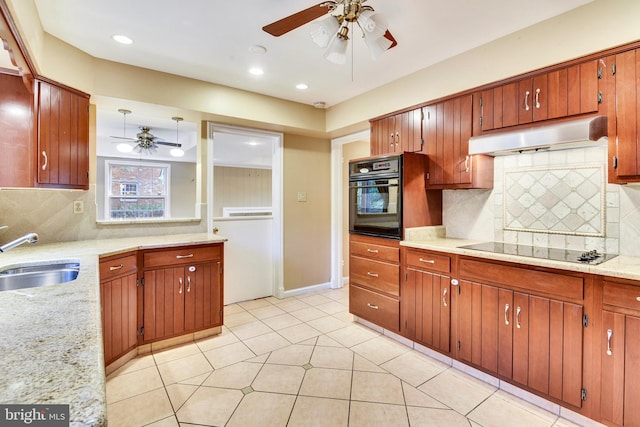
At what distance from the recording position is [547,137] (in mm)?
2020

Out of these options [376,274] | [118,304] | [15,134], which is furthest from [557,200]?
[15,134]

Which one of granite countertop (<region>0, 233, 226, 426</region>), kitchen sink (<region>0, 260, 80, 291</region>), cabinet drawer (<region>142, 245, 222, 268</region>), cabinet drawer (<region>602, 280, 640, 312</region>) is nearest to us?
granite countertop (<region>0, 233, 226, 426</region>)

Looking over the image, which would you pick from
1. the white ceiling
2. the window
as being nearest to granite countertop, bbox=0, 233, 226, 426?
the white ceiling

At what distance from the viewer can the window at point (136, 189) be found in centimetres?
644

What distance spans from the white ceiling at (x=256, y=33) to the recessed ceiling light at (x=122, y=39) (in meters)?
0.04

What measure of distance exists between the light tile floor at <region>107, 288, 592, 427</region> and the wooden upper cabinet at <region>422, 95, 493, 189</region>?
1.55 metres

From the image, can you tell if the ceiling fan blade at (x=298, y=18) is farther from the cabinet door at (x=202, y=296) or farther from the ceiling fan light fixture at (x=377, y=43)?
the cabinet door at (x=202, y=296)

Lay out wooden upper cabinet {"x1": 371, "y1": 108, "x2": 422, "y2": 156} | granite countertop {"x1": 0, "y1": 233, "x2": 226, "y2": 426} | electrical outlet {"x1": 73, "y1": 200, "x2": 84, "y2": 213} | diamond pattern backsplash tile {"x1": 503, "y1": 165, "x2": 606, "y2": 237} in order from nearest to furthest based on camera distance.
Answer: granite countertop {"x1": 0, "y1": 233, "x2": 226, "y2": 426} < diamond pattern backsplash tile {"x1": 503, "y1": 165, "x2": 606, "y2": 237} < electrical outlet {"x1": 73, "y1": 200, "x2": 84, "y2": 213} < wooden upper cabinet {"x1": 371, "y1": 108, "x2": 422, "y2": 156}

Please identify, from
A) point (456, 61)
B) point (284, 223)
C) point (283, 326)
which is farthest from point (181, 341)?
point (456, 61)

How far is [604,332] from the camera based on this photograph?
5.57 feet

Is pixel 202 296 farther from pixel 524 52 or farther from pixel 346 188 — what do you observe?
pixel 524 52

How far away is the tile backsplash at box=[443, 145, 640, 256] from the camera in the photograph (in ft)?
6.85

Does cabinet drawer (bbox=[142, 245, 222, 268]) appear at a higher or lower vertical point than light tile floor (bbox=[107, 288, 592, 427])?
higher

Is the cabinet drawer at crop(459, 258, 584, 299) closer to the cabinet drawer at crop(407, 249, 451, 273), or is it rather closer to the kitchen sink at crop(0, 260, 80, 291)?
the cabinet drawer at crop(407, 249, 451, 273)
